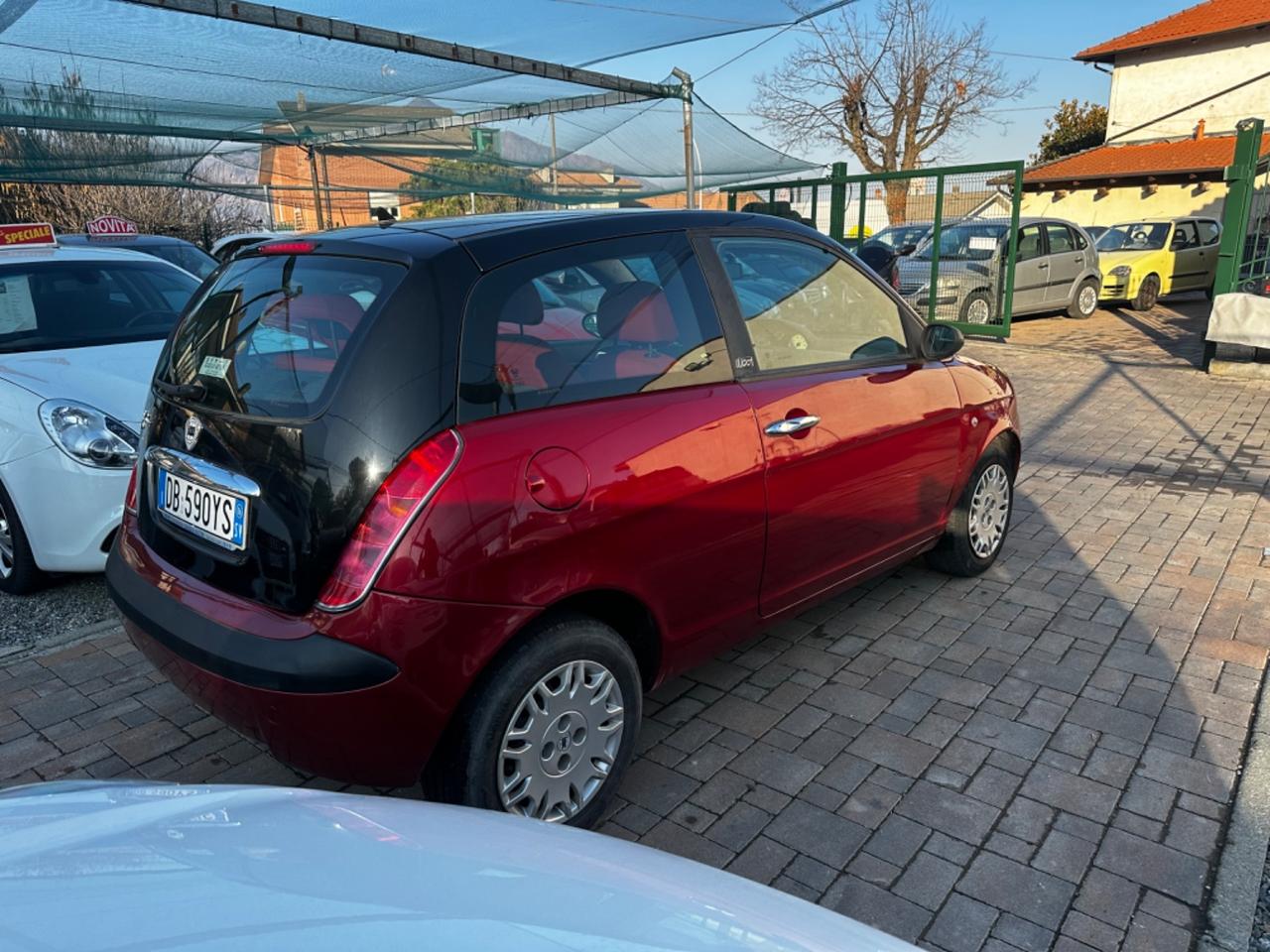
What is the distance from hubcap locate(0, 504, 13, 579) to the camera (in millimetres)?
4309

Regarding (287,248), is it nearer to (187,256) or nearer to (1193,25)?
(187,256)

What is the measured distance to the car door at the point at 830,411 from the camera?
3.11 m

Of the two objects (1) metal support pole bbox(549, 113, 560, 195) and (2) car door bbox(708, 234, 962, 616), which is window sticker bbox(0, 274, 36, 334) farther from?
(1) metal support pole bbox(549, 113, 560, 195)

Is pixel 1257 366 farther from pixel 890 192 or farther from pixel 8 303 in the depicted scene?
pixel 8 303

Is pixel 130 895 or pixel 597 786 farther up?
pixel 130 895

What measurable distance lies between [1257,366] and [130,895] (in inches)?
442

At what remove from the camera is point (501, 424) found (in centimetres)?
236

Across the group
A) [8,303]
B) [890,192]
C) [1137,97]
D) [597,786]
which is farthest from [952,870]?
[1137,97]

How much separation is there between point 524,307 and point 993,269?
11520 millimetres

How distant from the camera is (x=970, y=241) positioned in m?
12.6

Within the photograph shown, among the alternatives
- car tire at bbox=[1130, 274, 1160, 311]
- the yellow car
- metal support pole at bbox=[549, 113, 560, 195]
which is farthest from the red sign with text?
car tire at bbox=[1130, 274, 1160, 311]

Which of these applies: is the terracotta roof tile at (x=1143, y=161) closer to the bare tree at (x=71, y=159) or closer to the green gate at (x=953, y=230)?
the green gate at (x=953, y=230)

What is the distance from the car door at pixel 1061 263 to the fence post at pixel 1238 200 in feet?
12.8

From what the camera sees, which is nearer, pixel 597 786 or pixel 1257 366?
pixel 597 786
